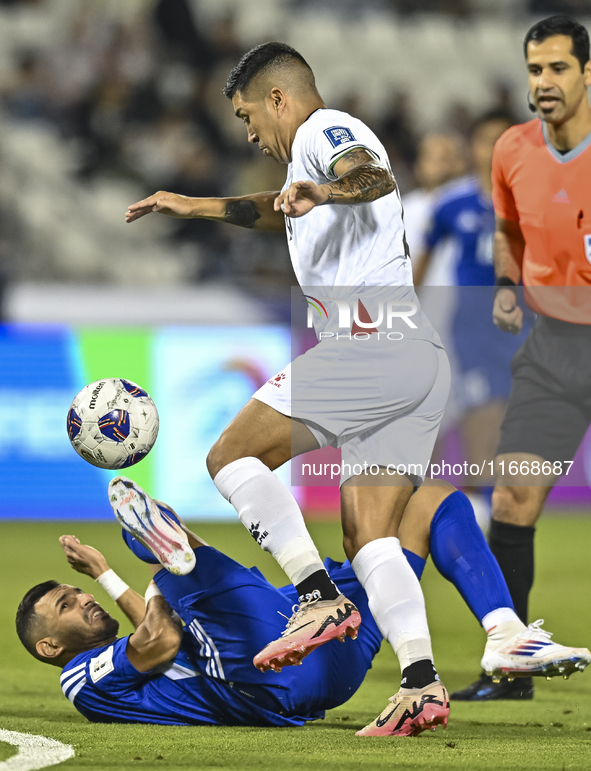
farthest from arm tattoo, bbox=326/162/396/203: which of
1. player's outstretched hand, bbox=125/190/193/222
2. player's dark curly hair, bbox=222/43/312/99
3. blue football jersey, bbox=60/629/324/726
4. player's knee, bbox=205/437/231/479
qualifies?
blue football jersey, bbox=60/629/324/726

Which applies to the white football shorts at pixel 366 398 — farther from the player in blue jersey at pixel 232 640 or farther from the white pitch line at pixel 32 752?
the white pitch line at pixel 32 752

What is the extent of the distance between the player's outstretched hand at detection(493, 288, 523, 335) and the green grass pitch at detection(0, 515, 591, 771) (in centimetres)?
141

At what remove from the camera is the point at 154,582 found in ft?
11.5

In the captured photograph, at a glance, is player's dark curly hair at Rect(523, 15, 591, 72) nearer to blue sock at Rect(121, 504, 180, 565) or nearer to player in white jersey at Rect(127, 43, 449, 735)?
player in white jersey at Rect(127, 43, 449, 735)

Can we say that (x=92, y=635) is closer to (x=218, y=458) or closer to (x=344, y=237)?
(x=218, y=458)

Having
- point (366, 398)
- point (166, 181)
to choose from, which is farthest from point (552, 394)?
point (166, 181)

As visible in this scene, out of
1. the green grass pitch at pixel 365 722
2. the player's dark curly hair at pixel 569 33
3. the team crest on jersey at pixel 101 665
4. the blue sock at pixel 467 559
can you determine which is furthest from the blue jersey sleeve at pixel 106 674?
the player's dark curly hair at pixel 569 33

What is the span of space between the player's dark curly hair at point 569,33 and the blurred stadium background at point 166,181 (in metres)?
3.82

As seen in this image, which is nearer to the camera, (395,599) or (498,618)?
(395,599)

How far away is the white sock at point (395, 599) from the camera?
3.21 m

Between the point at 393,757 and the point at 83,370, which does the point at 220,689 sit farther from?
the point at 83,370

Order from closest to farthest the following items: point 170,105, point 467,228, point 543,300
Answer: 1. point 543,300
2. point 467,228
3. point 170,105

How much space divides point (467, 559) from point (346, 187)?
1.22 m

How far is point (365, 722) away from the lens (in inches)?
142
